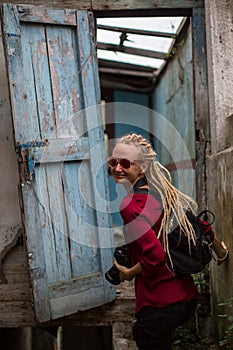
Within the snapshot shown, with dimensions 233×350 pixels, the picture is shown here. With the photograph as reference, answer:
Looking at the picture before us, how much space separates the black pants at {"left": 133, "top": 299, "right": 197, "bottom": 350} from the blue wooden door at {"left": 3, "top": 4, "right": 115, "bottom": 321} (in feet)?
3.80

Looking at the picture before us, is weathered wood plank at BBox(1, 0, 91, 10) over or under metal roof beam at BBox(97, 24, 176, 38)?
under

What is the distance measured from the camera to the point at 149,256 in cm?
252

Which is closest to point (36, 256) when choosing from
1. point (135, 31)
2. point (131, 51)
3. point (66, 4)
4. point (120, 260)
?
point (120, 260)

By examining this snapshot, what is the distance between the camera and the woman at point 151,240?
253cm

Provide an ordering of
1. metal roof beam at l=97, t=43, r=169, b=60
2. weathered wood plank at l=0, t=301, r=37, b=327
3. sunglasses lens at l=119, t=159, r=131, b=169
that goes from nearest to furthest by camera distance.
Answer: sunglasses lens at l=119, t=159, r=131, b=169
weathered wood plank at l=0, t=301, r=37, b=327
metal roof beam at l=97, t=43, r=169, b=60

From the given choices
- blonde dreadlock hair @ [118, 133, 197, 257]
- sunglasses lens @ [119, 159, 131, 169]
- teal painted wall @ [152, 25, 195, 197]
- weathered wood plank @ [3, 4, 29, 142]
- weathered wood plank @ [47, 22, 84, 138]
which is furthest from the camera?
teal painted wall @ [152, 25, 195, 197]

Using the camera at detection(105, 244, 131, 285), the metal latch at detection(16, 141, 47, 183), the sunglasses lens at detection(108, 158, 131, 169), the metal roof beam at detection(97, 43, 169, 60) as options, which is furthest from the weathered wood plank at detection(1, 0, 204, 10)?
the metal roof beam at detection(97, 43, 169, 60)

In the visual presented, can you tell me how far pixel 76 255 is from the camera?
380 cm

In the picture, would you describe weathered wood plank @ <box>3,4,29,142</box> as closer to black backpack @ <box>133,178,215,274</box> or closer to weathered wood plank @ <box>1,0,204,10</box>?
weathered wood plank @ <box>1,0,204,10</box>

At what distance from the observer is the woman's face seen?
8.89 feet

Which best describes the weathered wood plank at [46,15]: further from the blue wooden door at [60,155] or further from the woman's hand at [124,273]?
Result: the woman's hand at [124,273]

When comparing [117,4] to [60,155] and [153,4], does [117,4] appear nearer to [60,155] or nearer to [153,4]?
[153,4]

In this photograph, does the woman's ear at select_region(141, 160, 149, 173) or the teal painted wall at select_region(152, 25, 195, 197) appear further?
the teal painted wall at select_region(152, 25, 195, 197)

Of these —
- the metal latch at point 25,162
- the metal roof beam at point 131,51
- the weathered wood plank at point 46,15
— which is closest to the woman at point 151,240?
the metal latch at point 25,162
